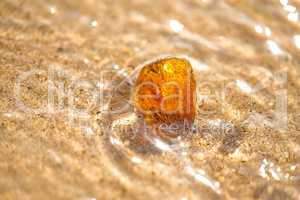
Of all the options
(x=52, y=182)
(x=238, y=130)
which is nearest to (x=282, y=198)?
(x=238, y=130)

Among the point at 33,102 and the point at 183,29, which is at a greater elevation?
the point at 183,29

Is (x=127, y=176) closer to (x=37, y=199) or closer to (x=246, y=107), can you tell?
(x=37, y=199)

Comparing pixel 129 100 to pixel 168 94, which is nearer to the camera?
pixel 168 94
